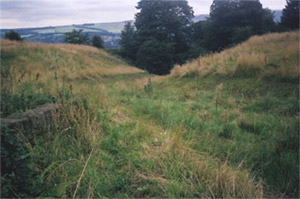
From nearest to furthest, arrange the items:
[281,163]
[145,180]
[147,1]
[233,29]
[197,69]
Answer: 1. [145,180]
2. [281,163]
3. [197,69]
4. [233,29]
5. [147,1]

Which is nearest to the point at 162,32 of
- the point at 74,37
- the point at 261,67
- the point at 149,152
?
the point at 74,37

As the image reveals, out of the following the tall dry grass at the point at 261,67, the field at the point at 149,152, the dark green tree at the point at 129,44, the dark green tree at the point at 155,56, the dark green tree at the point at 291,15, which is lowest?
the field at the point at 149,152

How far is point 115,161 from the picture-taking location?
249cm

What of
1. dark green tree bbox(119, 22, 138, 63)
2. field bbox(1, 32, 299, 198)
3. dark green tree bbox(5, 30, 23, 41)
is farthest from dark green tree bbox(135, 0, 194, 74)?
field bbox(1, 32, 299, 198)

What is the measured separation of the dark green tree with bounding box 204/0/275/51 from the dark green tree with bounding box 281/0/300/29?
3.71 m

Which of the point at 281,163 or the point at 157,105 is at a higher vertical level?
the point at 157,105

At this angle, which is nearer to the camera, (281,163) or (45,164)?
(45,164)

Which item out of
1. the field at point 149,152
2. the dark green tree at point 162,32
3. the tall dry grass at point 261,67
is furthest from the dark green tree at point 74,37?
the field at point 149,152

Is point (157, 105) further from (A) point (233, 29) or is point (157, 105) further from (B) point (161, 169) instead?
(A) point (233, 29)

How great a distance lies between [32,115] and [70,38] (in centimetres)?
3834

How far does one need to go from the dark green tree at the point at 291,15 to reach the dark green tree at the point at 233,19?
3.71 metres

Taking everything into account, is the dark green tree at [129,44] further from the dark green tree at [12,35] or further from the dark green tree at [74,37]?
the dark green tree at [12,35]

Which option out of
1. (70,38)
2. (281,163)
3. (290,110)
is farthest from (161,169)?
(70,38)

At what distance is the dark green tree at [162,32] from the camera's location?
2877 centimetres
